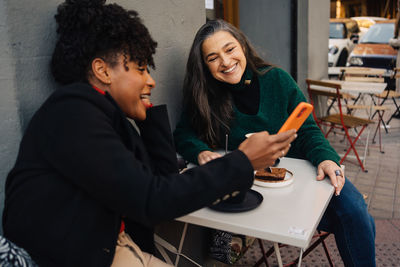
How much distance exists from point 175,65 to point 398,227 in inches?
99.5

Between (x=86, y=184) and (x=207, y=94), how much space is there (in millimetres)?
1543

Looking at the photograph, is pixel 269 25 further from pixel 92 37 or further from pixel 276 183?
pixel 92 37

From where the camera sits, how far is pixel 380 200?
13.3 feet

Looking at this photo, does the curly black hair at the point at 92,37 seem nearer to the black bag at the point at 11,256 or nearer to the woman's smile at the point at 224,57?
the black bag at the point at 11,256

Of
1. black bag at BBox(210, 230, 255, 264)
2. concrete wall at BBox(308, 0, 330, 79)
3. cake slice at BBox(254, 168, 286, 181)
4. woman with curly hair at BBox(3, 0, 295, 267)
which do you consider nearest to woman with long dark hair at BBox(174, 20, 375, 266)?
cake slice at BBox(254, 168, 286, 181)

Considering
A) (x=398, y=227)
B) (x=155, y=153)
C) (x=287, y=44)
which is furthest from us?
(x=287, y=44)

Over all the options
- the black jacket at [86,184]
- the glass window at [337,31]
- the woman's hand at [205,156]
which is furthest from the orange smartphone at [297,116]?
the glass window at [337,31]

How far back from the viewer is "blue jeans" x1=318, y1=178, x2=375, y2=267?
198 centimetres

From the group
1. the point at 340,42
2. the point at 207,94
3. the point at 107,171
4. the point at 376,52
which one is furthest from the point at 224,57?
the point at 340,42

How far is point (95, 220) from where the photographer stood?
4.06 feet

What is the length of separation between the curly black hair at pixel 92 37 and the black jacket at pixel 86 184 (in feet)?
0.56

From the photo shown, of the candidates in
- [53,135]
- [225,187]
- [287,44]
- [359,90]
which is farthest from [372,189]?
[53,135]

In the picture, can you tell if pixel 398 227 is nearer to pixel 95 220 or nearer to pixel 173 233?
pixel 173 233

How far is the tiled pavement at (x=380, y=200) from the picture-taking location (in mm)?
2988
